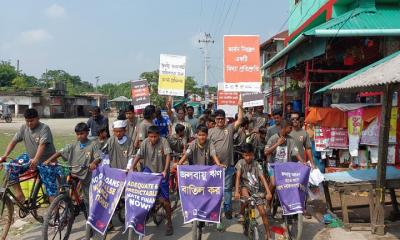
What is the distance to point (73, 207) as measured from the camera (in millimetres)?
5711

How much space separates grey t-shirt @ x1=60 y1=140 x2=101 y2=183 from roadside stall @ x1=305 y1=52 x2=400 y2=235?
12.5 feet

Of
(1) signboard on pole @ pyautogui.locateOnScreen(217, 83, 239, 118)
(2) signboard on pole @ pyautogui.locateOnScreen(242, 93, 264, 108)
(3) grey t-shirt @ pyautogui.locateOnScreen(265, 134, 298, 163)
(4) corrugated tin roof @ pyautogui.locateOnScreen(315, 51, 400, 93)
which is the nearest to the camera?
(4) corrugated tin roof @ pyautogui.locateOnScreen(315, 51, 400, 93)

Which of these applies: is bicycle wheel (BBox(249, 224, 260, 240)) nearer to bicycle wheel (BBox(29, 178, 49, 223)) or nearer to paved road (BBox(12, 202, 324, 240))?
paved road (BBox(12, 202, 324, 240))

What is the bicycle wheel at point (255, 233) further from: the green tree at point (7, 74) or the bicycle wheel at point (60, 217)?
the green tree at point (7, 74)

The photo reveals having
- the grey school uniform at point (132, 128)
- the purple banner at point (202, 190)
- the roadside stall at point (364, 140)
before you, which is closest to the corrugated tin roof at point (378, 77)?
the roadside stall at point (364, 140)

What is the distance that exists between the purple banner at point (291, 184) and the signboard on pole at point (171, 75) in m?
6.41

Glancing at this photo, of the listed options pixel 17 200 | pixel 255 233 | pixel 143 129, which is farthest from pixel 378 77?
pixel 17 200

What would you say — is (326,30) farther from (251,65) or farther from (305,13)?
(305,13)

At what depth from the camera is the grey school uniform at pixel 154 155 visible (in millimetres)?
5992

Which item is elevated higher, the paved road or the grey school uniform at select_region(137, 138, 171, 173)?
the grey school uniform at select_region(137, 138, 171, 173)

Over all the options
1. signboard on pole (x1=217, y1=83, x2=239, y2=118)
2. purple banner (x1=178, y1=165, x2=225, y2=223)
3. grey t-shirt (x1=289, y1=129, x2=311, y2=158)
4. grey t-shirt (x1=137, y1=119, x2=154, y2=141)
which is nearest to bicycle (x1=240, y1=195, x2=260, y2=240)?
purple banner (x1=178, y1=165, x2=225, y2=223)

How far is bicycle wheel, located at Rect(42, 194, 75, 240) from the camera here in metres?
5.29

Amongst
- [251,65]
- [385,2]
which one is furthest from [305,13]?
[251,65]

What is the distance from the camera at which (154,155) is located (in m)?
6.00
